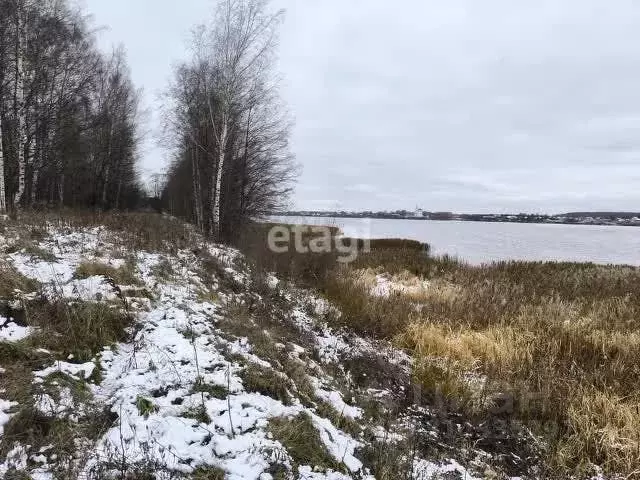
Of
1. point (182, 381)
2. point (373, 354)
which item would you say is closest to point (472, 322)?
point (373, 354)

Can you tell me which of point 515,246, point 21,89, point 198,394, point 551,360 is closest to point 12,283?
point 198,394

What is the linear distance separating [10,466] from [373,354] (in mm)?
4923

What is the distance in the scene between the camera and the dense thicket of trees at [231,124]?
44.3 ft

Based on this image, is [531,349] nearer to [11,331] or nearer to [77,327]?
[77,327]

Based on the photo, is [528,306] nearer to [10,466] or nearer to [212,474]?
[212,474]

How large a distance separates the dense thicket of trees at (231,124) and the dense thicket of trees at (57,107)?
12.8 feet

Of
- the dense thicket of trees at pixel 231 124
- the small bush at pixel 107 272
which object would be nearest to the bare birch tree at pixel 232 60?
the dense thicket of trees at pixel 231 124

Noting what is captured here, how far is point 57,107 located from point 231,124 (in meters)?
6.37

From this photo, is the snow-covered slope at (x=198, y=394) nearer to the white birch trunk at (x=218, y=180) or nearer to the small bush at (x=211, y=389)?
the small bush at (x=211, y=389)

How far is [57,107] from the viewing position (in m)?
13.9

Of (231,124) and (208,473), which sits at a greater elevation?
(231,124)

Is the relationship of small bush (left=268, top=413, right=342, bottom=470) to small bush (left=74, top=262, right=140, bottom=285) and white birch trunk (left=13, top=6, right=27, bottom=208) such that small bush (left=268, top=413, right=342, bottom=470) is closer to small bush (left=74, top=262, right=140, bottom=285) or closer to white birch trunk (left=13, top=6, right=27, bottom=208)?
small bush (left=74, top=262, right=140, bottom=285)

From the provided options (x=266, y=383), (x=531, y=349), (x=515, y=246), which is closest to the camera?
(x=266, y=383)

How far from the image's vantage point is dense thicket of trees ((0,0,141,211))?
11023mm
